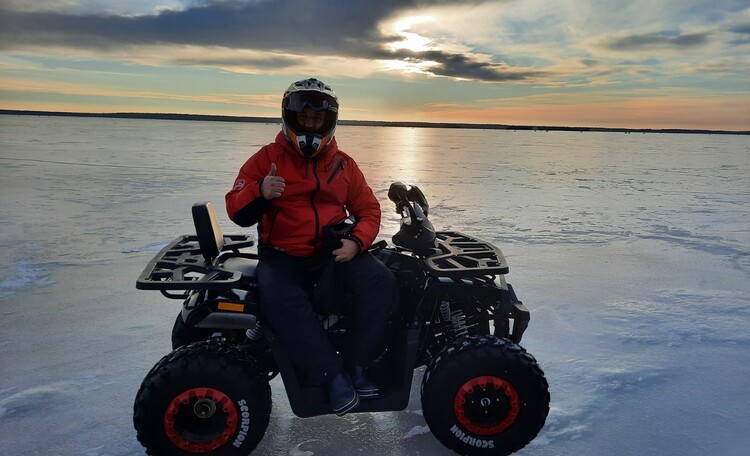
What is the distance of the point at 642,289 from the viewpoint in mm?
4926

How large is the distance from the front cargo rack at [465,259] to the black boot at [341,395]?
0.66m

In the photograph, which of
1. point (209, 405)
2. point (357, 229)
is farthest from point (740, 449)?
point (209, 405)

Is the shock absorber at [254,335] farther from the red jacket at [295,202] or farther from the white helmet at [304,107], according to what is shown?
the white helmet at [304,107]

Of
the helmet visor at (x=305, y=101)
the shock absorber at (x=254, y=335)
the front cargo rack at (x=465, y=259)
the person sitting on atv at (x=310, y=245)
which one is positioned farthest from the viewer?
the shock absorber at (x=254, y=335)

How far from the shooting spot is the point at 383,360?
2801 millimetres

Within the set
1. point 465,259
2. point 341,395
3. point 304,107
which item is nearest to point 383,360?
point 341,395

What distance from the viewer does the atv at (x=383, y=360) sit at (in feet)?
7.93

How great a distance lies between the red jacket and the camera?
107 inches

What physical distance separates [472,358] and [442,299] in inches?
14.6

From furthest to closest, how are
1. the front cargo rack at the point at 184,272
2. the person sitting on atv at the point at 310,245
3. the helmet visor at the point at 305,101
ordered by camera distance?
the helmet visor at the point at 305,101 < the person sitting on atv at the point at 310,245 < the front cargo rack at the point at 184,272

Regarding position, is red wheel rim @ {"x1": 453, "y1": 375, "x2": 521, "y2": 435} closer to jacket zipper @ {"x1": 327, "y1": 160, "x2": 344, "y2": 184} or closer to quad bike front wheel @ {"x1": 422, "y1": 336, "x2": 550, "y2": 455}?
quad bike front wheel @ {"x1": 422, "y1": 336, "x2": 550, "y2": 455}

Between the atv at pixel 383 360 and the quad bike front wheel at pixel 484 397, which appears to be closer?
the atv at pixel 383 360

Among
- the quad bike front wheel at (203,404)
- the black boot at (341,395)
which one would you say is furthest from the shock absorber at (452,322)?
the quad bike front wheel at (203,404)

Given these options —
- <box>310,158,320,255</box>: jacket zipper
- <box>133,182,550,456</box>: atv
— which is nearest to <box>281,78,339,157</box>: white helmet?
<box>310,158,320,255</box>: jacket zipper
